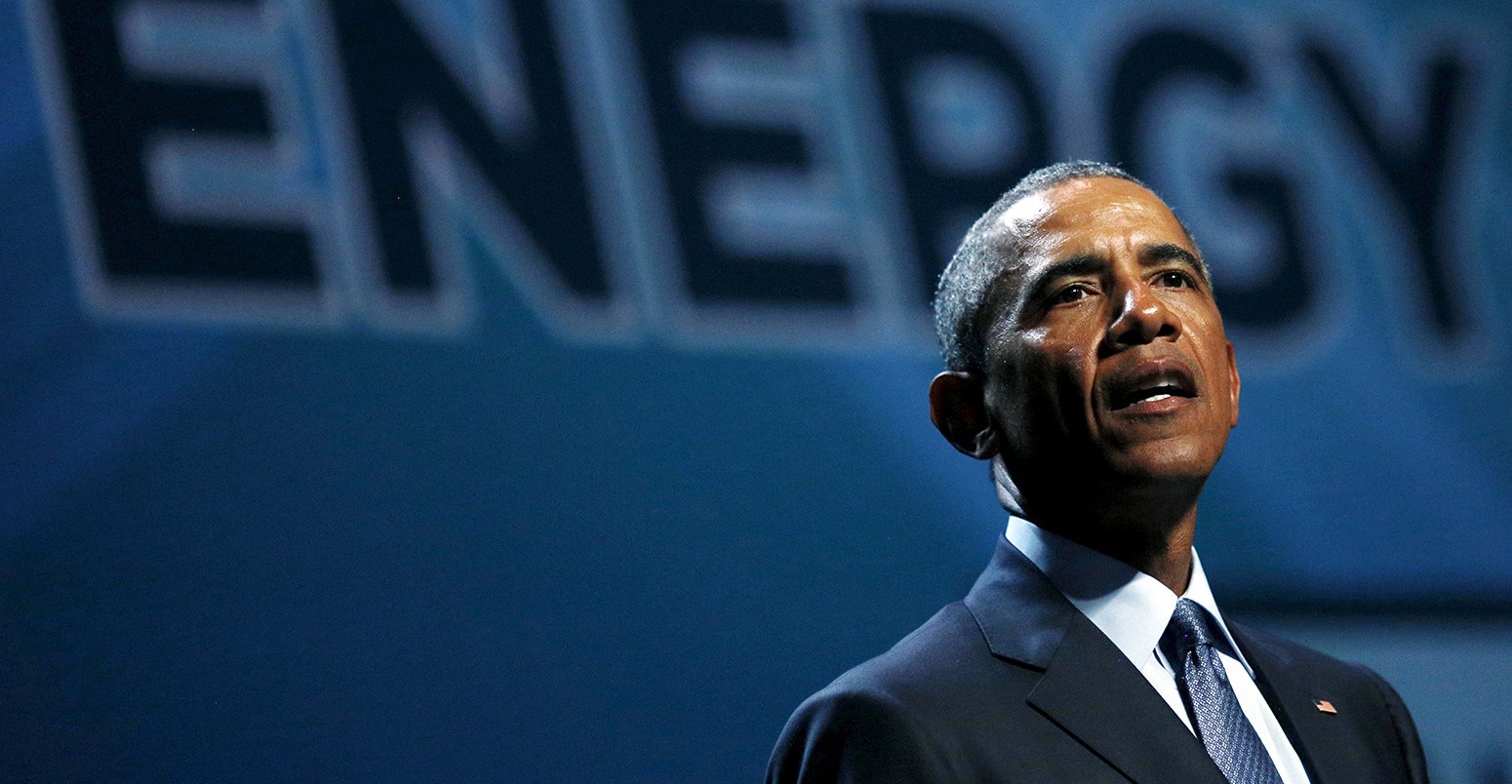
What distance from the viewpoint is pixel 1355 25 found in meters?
3.18

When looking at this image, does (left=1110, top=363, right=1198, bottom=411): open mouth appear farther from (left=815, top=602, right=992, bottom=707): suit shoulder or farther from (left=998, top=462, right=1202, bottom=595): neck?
(left=815, top=602, right=992, bottom=707): suit shoulder

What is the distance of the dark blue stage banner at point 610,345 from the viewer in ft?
7.54

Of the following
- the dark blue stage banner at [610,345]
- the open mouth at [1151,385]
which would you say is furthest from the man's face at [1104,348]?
the dark blue stage banner at [610,345]

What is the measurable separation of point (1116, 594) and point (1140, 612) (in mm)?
25

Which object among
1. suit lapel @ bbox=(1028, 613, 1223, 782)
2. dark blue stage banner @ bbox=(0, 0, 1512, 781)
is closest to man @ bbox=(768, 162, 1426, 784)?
suit lapel @ bbox=(1028, 613, 1223, 782)

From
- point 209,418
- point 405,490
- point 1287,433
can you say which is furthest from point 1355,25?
point 209,418

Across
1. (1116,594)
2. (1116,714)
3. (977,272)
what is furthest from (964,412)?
(1116,714)

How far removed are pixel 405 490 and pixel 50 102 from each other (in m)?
0.78

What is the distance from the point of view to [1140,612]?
1.30 m

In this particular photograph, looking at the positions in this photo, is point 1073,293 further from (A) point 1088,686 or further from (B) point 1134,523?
(A) point 1088,686

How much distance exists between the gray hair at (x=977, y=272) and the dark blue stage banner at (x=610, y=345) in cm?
118

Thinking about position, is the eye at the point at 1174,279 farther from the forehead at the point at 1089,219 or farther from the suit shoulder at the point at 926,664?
the suit shoulder at the point at 926,664

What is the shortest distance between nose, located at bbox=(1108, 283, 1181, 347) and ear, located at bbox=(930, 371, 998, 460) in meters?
0.15

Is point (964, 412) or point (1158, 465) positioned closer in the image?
point (1158, 465)
